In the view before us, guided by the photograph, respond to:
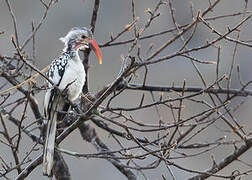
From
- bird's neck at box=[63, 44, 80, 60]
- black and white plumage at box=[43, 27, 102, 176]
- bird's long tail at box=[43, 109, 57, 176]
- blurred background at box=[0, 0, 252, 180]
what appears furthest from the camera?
blurred background at box=[0, 0, 252, 180]

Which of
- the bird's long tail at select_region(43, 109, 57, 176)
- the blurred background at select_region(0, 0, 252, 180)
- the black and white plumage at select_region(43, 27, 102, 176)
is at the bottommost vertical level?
the bird's long tail at select_region(43, 109, 57, 176)

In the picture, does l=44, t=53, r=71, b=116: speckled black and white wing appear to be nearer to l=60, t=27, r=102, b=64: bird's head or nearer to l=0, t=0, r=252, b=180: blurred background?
l=60, t=27, r=102, b=64: bird's head

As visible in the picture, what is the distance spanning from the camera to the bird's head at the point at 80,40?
3.57 metres

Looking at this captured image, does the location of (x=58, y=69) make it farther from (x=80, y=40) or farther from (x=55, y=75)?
(x=80, y=40)

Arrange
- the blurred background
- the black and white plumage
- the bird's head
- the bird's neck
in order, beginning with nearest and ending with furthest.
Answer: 1. the black and white plumage
2. the bird's head
3. the bird's neck
4. the blurred background

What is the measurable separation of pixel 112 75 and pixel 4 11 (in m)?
3.36

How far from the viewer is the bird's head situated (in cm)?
357

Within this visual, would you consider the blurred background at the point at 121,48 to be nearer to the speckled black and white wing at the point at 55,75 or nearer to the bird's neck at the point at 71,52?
the bird's neck at the point at 71,52

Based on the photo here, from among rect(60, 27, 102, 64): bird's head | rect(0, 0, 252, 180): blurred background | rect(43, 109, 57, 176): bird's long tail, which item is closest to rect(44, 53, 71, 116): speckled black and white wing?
rect(60, 27, 102, 64): bird's head

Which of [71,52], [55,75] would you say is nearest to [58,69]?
[55,75]

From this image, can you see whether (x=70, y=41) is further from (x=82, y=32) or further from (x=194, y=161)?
(x=194, y=161)

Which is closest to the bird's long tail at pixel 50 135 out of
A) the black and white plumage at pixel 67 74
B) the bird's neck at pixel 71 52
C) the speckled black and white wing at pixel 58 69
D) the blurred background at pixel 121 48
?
the black and white plumage at pixel 67 74

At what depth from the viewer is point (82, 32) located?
371cm

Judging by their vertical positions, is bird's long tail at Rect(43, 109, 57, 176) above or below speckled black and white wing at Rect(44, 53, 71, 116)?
below
